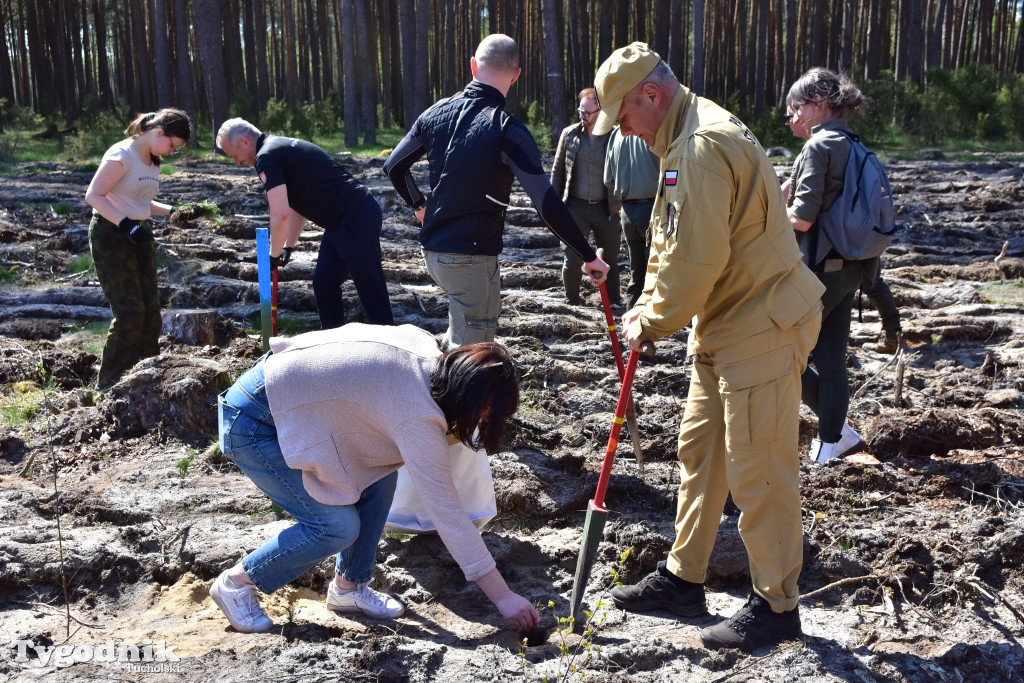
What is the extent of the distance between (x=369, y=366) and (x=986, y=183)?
44.1 ft

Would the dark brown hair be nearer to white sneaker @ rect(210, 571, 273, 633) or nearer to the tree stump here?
the tree stump

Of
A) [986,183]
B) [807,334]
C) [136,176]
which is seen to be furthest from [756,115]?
[807,334]

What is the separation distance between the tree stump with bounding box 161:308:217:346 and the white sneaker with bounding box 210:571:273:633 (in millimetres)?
3862

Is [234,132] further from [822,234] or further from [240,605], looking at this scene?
[822,234]

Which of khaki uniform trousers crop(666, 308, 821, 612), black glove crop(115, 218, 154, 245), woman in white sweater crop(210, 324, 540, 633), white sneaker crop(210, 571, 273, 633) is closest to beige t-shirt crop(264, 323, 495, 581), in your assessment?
woman in white sweater crop(210, 324, 540, 633)

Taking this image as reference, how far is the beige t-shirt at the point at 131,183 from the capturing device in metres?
5.38

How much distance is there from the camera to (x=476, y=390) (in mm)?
2627

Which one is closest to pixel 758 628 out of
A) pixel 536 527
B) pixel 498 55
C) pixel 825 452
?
pixel 536 527

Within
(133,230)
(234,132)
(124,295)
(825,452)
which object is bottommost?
(825,452)

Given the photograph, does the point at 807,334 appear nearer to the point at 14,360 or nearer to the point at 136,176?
the point at 136,176

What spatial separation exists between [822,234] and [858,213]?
18 cm

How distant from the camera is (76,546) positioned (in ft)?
12.2

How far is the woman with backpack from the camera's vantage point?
430 centimetres

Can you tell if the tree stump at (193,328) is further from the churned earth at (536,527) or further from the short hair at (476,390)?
the short hair at (476,390)
